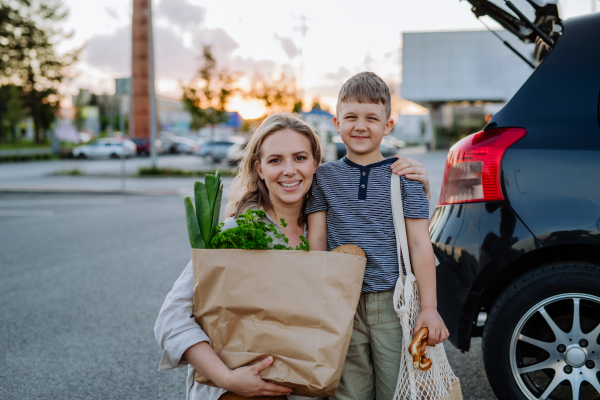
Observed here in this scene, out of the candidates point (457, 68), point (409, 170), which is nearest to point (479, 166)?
point (409, 170)

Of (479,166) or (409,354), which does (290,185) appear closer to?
(409,354)

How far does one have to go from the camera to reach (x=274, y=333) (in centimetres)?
171

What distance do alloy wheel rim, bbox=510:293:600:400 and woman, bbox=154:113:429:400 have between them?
81cm

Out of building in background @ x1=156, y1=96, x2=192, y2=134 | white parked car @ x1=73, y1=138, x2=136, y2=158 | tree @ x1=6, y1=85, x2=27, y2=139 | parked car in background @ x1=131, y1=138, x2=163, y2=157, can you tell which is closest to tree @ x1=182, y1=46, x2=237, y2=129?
white parked car @ x1=73, y1=138, x2=136, y2=158

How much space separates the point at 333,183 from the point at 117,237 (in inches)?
262

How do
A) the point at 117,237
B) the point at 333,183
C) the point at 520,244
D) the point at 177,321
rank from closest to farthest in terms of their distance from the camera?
the point at 177,321
the point at 333,183
the point at 520,244
the point at 117,237

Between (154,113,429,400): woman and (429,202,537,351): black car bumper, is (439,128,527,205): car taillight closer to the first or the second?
(429,202,537,351): black car bumper

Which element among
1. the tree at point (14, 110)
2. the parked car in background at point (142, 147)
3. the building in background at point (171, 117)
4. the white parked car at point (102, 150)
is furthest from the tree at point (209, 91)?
the building in background at point (171, 117)

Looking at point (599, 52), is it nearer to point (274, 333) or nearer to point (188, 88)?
point (274, 333)

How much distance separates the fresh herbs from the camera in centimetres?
186

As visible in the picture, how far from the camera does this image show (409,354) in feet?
6.30

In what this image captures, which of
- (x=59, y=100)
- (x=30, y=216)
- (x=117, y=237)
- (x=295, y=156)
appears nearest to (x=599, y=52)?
(x=295, y=156)

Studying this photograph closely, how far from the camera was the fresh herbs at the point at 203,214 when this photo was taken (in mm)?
1864

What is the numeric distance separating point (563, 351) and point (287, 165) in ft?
4.95
